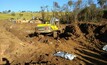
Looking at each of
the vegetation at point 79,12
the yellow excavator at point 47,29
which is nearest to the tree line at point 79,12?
the vegetation at point 79,12

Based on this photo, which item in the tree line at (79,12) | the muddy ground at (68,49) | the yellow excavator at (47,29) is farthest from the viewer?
the tree line at (79,12)

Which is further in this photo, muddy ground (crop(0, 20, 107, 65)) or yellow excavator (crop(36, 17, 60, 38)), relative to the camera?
yellow excavator (crop(36, 17, 60, 38))

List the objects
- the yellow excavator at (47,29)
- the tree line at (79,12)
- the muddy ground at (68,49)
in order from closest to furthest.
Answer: the muddy ground at (68,49) < the yellow excavator at (47,29) < the tree line at (79,12)

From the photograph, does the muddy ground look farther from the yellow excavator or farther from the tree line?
the tree line

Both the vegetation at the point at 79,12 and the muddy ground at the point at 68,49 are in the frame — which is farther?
the vegetation at the point at 79,12

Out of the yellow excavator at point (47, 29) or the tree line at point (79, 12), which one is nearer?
the yellow excavator at point (47, 29)

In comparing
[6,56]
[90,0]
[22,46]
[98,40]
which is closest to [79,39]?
[98,40]

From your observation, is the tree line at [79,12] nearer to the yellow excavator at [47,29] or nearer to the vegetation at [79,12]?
the vegetation at [79,12]

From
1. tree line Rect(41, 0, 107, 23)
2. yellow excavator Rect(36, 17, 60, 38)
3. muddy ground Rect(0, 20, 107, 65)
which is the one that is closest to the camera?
muddy ground Rect(0, 20, 107, 65)

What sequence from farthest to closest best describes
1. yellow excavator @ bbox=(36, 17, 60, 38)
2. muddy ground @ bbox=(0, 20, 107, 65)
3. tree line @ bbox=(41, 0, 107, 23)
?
A: 1. tree line @ bbox=(41, 0, 107, 23)
2. yellow excavator @ bbox=(36, 17, 60, 38)
3. muddy ground @ bbox=(0, 20, 107, 65)

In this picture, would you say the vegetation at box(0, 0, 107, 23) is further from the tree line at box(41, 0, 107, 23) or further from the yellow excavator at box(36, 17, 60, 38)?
the yellow excavator at box(36, 17, 60, 38)

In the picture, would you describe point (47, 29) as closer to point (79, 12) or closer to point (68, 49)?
point (68, 49)

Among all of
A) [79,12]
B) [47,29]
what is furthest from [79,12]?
[47,29]

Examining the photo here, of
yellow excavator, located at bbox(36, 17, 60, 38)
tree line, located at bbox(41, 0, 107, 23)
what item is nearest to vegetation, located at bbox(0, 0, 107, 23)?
tree line, located at bbox(41, 0, 107, 23)
